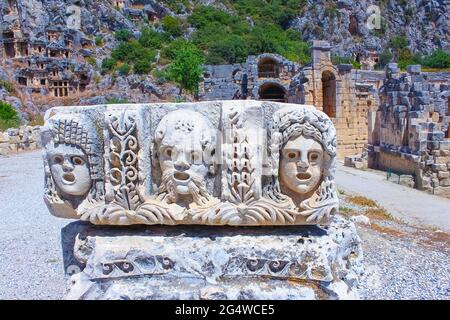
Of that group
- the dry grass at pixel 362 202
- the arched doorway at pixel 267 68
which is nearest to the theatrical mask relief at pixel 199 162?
the dry grass at pixel 362 202

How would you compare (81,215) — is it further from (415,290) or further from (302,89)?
(302,89)

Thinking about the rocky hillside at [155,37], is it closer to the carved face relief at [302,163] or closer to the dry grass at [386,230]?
the dry grass at [386,230]

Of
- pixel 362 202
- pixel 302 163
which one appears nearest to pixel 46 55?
pixel 362 202

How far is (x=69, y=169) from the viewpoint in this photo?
342cm

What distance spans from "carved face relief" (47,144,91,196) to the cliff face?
194ft

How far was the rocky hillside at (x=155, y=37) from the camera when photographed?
165 feet

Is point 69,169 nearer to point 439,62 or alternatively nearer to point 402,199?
point 402,199

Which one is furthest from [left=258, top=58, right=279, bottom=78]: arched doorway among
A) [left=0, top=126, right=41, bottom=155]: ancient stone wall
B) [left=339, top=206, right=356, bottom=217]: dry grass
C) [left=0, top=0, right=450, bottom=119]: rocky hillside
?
[left=339, top=206, right=356, bottom=217]: dry grass

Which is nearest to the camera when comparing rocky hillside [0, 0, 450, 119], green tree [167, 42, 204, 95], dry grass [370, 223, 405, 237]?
dry grass [370, 223, 405, 237]

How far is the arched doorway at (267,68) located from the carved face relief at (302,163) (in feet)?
103

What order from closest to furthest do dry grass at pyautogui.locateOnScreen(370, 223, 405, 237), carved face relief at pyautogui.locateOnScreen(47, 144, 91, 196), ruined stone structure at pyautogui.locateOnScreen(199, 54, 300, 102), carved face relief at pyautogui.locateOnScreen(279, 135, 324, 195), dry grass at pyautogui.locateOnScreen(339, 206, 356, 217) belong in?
carved face relief at pyautogui.locateOnScreen(279, 135, 324, 195) → carved face relief at pyautogui.locateOnScreen(47, 144, 91, 196) → dry grass at pyautogui.locateOnScreen(370, 223, 405, 237) → dry grass at pyautogui.locateOnScreen(339, 206, 356, 217) → ruined stone structure at pyautogui.locateOnScreen(199, 54, 300, 102)

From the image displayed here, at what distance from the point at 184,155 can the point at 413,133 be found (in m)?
12.6

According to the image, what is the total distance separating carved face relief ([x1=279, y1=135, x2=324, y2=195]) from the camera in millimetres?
3279

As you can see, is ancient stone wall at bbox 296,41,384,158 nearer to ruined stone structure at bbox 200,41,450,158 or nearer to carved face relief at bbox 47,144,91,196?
ruined stone structure at bbox 200,41,450,158
